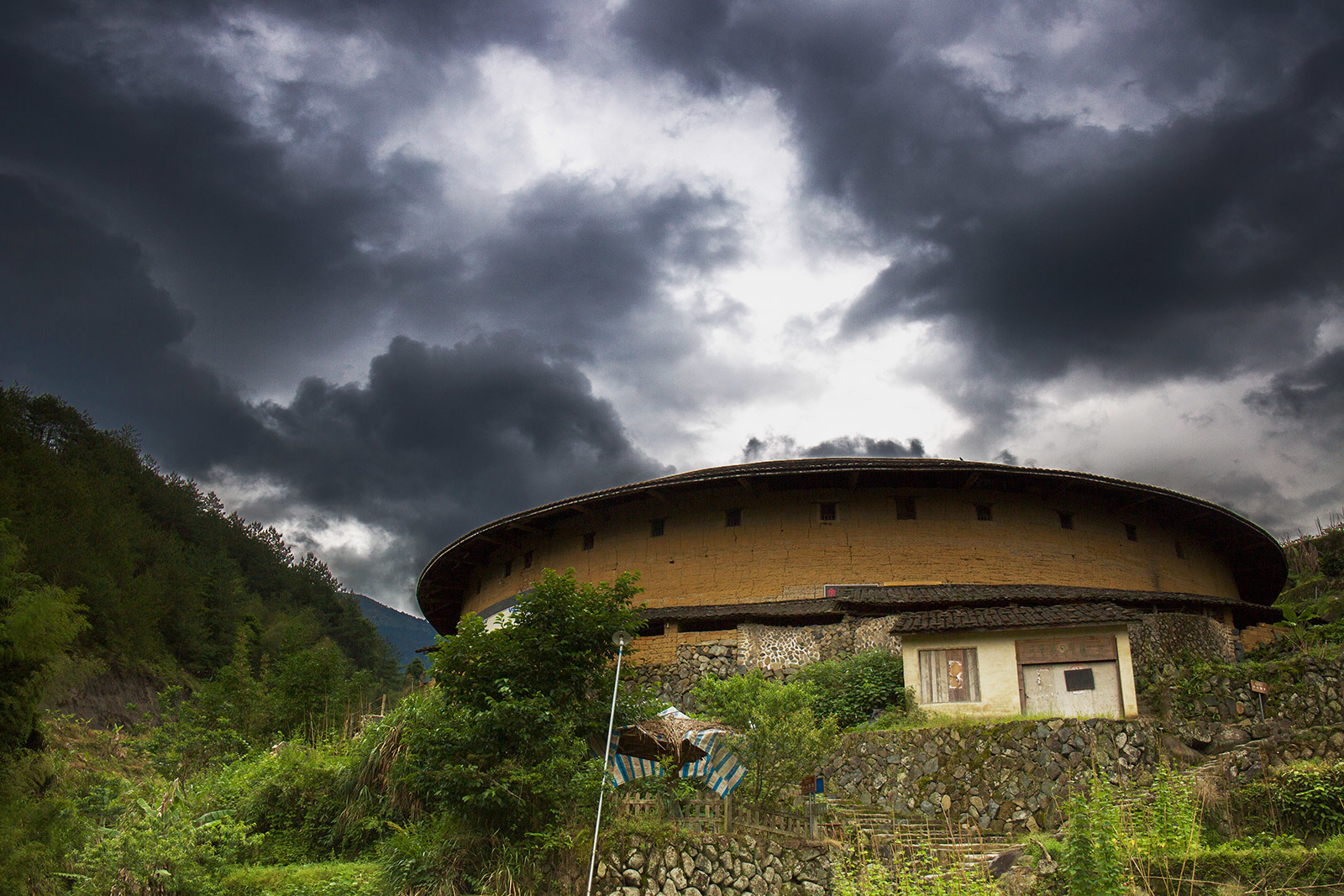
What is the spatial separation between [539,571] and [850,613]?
374 inches

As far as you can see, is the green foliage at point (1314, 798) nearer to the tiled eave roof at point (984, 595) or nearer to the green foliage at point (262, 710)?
the tiled eave roof at point (984, 595)

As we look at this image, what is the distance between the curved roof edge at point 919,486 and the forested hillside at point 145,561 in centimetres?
847

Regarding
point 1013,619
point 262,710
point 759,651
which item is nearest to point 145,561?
point 262,710

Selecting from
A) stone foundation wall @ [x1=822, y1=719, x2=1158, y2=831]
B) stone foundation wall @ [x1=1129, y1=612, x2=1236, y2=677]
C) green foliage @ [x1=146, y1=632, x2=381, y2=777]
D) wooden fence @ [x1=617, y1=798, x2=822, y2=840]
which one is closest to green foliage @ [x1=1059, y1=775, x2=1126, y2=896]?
wooden fence @ [x1=617, y1=798, x2=822, y2=840]

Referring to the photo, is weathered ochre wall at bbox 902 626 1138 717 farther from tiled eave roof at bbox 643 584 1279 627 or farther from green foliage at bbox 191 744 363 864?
green foliage at bbox 191 744 363 864

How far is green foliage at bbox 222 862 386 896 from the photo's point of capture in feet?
36.7

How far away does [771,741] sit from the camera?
39.3ft

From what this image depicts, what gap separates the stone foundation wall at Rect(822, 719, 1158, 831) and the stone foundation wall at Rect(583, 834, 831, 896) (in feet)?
7.11

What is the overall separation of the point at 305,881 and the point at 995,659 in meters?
10.5

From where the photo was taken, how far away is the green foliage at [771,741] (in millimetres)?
11969

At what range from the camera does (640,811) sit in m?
11.5

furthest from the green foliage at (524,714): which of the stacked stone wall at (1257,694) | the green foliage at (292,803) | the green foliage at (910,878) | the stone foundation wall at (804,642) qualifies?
the stacked stone wall at (1257,694)

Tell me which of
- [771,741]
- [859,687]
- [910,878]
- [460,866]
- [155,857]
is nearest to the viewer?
[910,878]

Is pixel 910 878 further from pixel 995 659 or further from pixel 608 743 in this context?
pixel 995 659
